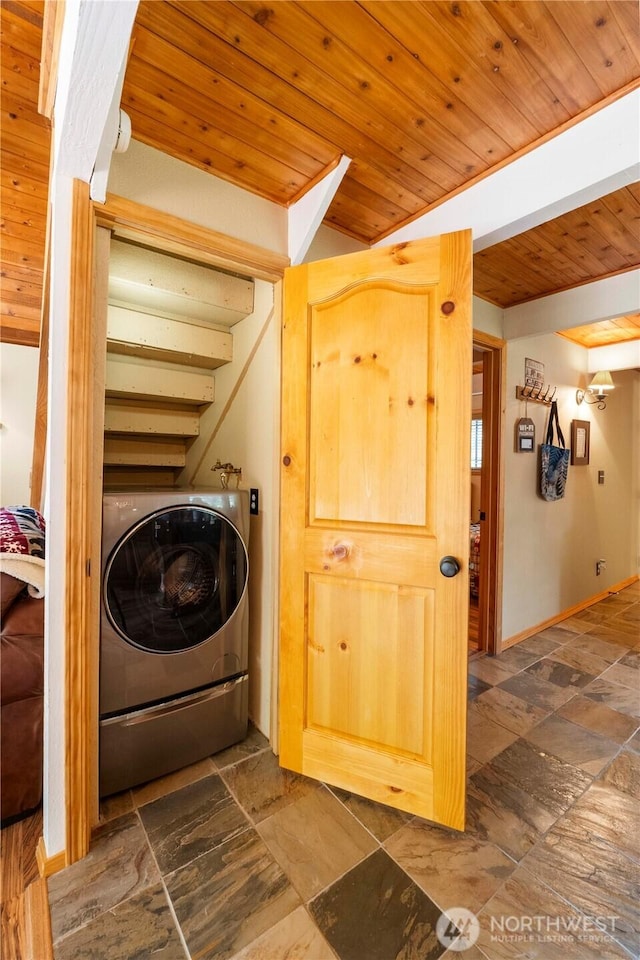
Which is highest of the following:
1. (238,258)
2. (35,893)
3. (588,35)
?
(588,35)

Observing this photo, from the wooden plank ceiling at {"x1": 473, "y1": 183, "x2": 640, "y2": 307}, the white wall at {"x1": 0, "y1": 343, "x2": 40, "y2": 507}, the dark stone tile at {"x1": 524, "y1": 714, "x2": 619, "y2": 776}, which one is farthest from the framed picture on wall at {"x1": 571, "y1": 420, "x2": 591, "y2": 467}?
the white wall at {"x1": 0, "y1": 343, "x2": 40, "y2": 507}

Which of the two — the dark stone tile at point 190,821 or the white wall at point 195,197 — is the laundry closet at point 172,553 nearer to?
the dark stone tile at point 190,821

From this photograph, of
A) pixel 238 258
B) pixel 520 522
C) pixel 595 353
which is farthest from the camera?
pixel 595 353

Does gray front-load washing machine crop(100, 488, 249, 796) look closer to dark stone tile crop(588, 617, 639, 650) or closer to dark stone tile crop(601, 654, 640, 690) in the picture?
dark stone tile crop(601, 654, 640, 690)

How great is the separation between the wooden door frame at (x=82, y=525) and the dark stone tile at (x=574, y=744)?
1.92 m

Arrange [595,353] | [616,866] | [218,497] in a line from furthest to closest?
[595,353] < [218,497] < [616,866]

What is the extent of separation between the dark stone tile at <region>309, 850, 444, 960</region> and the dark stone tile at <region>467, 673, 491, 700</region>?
122cm

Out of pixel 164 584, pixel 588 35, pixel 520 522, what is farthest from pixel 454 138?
pixel 520 522

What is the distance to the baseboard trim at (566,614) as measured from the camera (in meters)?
2.99

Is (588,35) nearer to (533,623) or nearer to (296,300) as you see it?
(296,300)

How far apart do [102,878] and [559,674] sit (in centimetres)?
260

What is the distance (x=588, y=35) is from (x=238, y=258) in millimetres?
1213

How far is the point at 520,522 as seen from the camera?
300 cm

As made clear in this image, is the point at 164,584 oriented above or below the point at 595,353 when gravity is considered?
below
